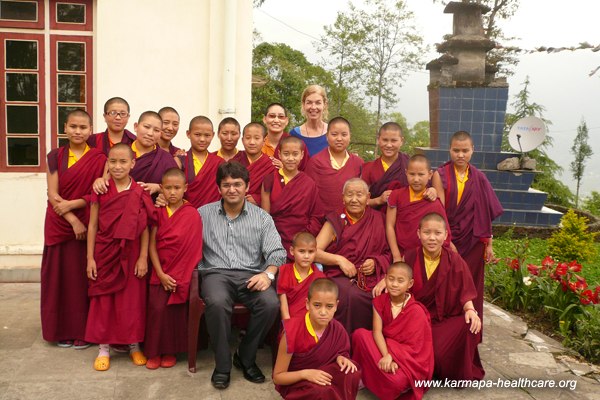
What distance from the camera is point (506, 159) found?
12.2m

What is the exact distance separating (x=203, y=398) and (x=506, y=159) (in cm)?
1002

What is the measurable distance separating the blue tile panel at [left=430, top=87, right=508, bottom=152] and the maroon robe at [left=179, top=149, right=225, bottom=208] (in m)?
8.80

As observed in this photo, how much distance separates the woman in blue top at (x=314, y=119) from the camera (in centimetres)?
549

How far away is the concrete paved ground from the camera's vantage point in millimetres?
3816

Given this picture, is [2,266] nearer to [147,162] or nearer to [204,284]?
[147,162]

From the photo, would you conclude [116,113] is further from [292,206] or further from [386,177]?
[386,177]

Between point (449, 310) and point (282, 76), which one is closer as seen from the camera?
point (449, 310)

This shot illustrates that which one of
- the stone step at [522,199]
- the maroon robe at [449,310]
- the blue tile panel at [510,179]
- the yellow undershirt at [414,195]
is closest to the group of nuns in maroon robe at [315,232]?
the maroon robe at [449,310]

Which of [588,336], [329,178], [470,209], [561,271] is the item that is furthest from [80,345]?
[561,271]

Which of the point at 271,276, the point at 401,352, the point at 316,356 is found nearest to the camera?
the point at 316,356

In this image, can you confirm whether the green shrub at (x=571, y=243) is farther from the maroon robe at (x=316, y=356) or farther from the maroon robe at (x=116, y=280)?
the maroon robe at (x=116, y=280)

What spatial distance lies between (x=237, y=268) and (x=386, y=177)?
1.50 meters

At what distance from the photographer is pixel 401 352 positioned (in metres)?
3.78

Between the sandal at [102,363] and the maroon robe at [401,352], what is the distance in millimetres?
1753
